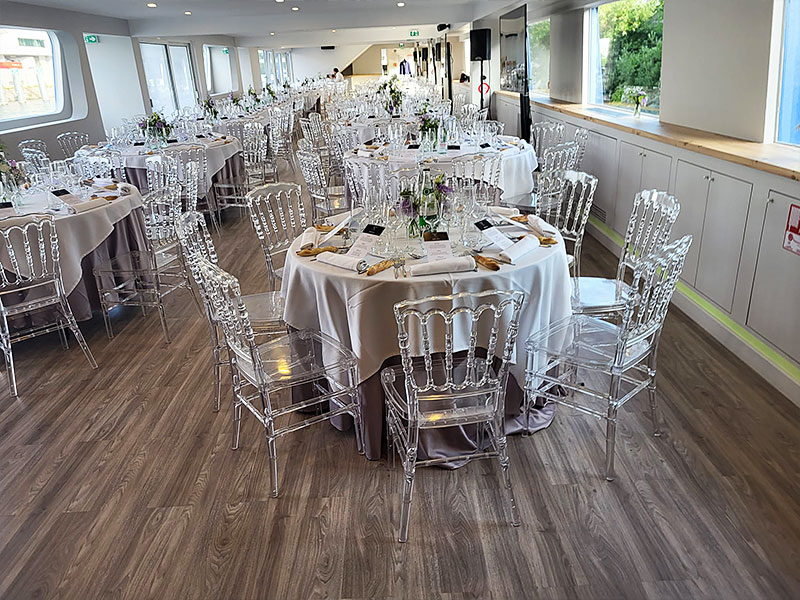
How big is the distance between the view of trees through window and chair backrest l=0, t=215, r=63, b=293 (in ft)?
18.2

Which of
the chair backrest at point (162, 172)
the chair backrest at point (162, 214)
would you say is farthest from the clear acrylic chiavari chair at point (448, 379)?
the chair backrest at point (162, 172)

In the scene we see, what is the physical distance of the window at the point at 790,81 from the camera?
3922 mm

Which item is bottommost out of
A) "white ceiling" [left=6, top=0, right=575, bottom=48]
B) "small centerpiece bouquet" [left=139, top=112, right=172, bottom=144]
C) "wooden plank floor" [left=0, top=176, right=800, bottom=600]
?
"wooden plank floor" [left=0, top=176, right=800, bottom=600]

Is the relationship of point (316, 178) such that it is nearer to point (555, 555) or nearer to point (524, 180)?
point (524, 180)

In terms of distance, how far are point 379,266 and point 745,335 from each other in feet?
7.77

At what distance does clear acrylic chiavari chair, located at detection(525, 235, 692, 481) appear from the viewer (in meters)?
2.49

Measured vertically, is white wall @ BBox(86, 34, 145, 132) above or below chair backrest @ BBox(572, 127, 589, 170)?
above

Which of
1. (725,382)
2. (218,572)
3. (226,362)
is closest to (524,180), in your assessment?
(725,382)

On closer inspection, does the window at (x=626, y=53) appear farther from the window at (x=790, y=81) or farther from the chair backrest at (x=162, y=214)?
the chair backrest at (x=162, y=214)

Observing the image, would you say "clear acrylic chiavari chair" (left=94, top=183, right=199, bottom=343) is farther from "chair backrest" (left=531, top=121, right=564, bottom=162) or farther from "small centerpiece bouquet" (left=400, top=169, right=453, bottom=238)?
"chair backrest" (left=531, top=121, right=564, bottom=162)

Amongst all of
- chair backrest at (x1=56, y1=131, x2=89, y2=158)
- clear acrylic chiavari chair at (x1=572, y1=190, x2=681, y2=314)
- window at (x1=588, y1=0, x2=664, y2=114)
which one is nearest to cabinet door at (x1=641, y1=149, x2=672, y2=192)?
clear acrylic chiavari chair at (x1=572, y1=190, x2=681, y2=314)

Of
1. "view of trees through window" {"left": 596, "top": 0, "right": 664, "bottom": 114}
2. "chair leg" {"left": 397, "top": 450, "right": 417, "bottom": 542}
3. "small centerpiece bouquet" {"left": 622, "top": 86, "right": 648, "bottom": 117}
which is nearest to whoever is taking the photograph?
"chair leg" {"left": 397, "top": 450, "right": 417, "bottom": 542}

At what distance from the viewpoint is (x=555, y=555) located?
229 cm

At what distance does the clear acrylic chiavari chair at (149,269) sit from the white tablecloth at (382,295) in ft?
5.20
